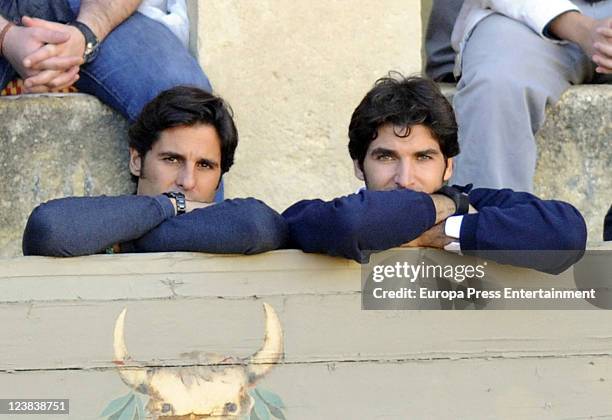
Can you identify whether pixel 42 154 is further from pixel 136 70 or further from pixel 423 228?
pixel 423 228

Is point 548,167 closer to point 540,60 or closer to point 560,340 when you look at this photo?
point 540,60

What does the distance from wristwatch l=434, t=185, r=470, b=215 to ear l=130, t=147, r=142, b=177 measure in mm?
830

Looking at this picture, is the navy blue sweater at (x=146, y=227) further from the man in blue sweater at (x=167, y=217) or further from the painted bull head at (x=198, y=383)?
the painted bull head at (x=198, y=383)

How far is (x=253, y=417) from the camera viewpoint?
3.21 meters

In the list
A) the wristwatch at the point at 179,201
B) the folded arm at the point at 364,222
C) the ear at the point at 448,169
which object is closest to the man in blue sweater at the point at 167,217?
the wristwatch at the point at 179,201

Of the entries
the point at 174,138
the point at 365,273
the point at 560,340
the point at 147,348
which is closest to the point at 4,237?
the point at 174,138

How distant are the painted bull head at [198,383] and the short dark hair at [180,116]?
65 centimetres

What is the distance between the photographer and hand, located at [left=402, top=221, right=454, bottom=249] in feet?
10.8

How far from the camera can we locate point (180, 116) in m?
3.68

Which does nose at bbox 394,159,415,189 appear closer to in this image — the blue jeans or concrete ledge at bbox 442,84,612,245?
the blue jeans

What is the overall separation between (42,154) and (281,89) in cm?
68

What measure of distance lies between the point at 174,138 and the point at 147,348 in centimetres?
70

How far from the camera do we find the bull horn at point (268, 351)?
10.6 feet

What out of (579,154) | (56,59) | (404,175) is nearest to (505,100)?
(579,154)
